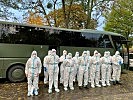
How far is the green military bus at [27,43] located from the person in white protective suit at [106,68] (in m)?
2.79

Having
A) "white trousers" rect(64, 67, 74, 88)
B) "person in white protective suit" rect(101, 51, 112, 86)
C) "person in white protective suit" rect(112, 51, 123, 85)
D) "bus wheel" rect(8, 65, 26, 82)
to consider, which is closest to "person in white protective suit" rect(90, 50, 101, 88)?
"person in white protective suit" rect(101, 51, 112, 86)

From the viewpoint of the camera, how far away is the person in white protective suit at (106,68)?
13885 mm

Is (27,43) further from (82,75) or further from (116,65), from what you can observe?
(116,65)

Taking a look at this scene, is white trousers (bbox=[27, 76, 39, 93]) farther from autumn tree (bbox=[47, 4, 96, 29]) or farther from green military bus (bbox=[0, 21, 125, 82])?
autumn tree (bbox=[47, 4, 96, 29])

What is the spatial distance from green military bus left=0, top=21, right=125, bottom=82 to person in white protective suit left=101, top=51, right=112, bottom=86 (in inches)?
110

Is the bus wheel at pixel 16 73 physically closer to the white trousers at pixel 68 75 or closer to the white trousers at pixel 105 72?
the white trousers at pixel 68 75

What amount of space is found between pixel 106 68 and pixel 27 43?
4.27 m

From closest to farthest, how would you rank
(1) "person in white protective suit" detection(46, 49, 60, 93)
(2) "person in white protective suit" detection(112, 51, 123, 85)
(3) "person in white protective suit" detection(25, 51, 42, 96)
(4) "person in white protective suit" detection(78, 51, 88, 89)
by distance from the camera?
1. (3) "person in white protective suit" detection(25, 51, 42, 96)
2. (1) "person in white protective suit" detection(46, 49, 60, 93)
3. (4) "person in white protective suit" detection(78, 51, 88, 89)
4. (2) "person in white protective suit" detection(112, 51, 123, 85)

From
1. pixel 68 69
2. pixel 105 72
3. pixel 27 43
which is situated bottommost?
pixel 105 72

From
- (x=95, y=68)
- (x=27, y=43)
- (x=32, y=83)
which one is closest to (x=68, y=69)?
(x=95, y=68)

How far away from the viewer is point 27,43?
14625 mm

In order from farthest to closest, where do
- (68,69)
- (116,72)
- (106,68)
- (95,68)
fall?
(116,72)
(106,68)
(95,68)
(68,69)

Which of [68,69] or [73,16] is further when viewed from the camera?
[73,16]

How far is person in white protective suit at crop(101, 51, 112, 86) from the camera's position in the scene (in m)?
13.9
